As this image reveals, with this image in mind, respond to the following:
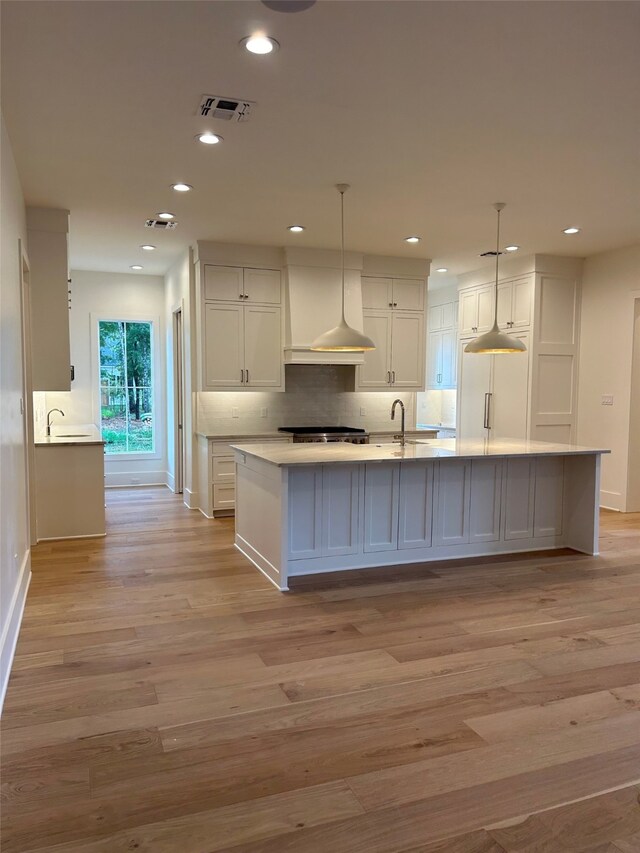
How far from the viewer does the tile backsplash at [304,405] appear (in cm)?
699

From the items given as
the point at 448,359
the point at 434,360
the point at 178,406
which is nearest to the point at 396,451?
the point at 178,406

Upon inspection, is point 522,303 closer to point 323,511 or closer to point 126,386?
point 323,511

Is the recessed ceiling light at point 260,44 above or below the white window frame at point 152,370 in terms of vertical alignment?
above

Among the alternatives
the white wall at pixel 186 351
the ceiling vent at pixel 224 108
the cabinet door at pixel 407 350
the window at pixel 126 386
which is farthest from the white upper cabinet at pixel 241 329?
the ceiling vent at pixel 224 108

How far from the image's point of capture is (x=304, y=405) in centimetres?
736

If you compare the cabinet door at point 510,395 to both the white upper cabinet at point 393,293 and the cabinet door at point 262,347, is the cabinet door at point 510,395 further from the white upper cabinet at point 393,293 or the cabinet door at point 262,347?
the cabinet door at point 262,347

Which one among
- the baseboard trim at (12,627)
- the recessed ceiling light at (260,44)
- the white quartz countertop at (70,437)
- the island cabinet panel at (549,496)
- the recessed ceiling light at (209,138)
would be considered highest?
the recessed ceiling light at (260,44)

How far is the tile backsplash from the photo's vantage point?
699cm

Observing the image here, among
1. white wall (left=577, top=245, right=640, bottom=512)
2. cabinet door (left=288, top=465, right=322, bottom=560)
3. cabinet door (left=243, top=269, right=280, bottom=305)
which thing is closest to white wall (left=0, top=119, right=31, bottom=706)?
cabinet door (left=288, top=465, right=322, bottom=560)

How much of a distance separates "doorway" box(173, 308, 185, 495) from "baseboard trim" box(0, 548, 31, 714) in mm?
3557

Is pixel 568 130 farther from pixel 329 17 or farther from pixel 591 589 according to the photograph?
pixel 591 589

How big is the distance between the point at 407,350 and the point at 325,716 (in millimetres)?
5338

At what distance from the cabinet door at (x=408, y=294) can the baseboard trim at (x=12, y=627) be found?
4.85 metres

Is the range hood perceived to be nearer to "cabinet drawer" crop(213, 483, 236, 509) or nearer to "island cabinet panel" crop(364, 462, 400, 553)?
"cabinet drawer" crop(213, 483, 236, 509)
